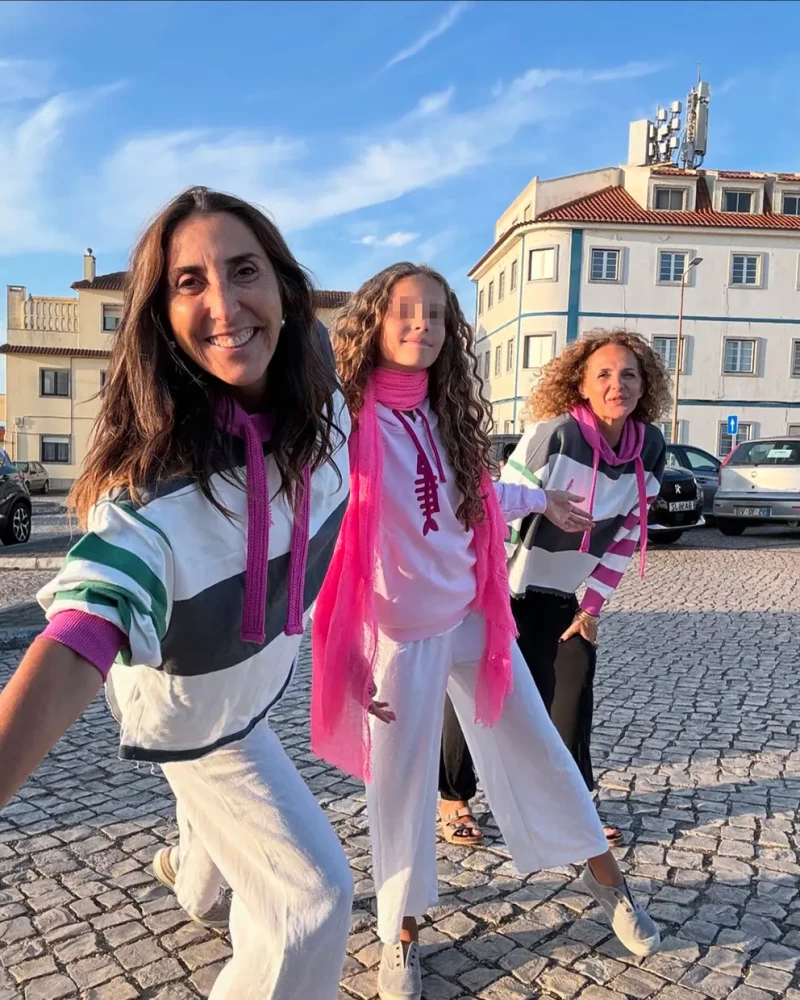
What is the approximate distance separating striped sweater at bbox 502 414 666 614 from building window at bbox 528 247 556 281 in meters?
35.4

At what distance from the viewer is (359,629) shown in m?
2.46

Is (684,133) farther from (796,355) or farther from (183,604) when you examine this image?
(183,604)

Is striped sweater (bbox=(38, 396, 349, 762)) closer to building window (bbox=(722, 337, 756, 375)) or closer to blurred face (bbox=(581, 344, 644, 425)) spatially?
blurred face (bbox=(581, 344, 644, 425))

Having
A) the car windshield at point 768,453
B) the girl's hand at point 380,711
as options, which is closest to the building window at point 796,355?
the car windshield at point 768,453

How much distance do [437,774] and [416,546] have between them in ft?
2.31

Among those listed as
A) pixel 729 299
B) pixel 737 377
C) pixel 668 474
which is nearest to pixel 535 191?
pixel 729 299

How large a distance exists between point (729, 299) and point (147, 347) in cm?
3917

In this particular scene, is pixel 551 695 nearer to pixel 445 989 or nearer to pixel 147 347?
pixel 445 989

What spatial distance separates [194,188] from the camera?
166 cm

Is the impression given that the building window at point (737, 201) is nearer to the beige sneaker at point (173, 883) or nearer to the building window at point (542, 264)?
the building window at point (542, 264)

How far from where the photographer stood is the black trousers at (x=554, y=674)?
3.37 meters

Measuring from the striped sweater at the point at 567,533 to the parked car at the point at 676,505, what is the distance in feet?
33.5

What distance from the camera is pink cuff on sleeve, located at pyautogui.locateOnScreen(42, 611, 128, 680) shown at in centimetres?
125

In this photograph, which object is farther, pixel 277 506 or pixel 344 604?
pixel 344 604
